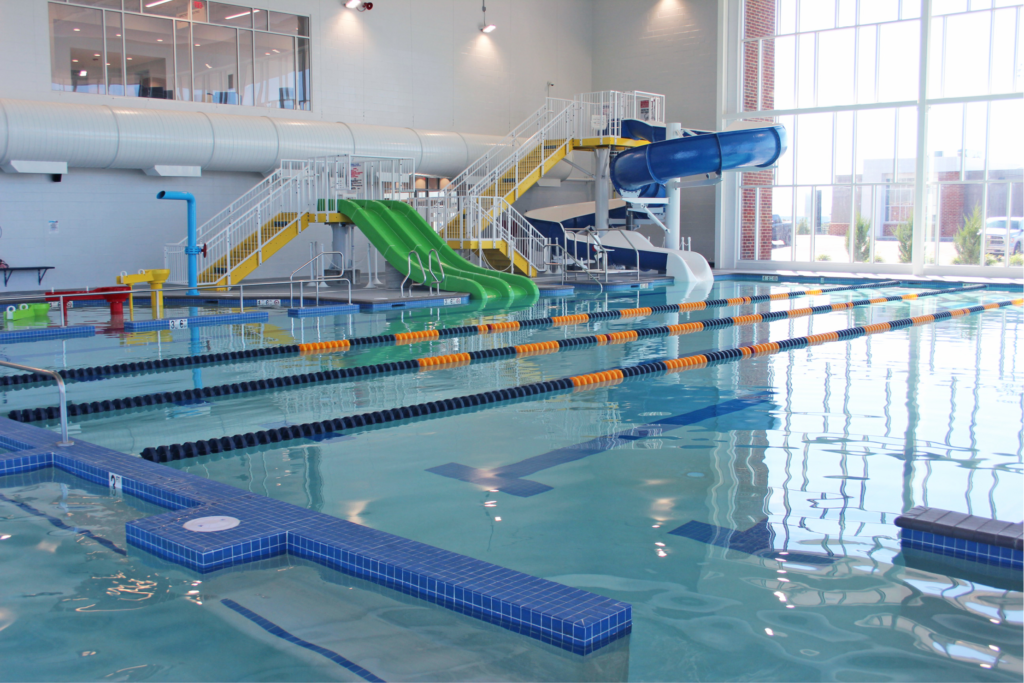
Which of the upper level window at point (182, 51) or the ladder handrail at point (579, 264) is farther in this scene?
the ladder handrail at point (579, 264)

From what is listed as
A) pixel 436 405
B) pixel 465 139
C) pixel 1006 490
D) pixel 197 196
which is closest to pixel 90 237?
pixel 197 196

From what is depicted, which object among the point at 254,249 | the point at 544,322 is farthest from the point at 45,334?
the point at 254,249

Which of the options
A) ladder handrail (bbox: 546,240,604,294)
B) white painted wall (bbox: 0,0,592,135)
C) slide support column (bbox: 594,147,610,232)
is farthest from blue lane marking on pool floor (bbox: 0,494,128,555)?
slide support column (bbox: 594,147,610,232)

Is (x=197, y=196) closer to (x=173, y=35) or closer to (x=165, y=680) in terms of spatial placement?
(x=173, y=35)

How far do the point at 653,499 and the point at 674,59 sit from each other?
2132cm

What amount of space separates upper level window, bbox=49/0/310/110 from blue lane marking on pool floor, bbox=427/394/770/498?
542 inches

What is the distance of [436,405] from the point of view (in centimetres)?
623

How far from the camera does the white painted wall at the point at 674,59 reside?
22984 mm

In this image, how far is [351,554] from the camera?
10.7ft

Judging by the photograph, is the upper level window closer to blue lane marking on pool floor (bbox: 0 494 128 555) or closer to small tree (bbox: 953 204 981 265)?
blue lane marking on pool floor (bbox: 0 494 128 555)

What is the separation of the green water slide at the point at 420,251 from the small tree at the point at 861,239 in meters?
11.1

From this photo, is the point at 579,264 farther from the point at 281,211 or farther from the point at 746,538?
the point at 746,538

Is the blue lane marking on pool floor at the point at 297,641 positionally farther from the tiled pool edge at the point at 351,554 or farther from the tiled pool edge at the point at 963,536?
the tiled pool edge at the point at 963,536

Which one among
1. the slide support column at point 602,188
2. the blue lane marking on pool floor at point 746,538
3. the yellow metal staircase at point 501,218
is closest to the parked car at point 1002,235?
the slide support column at point 602,188
